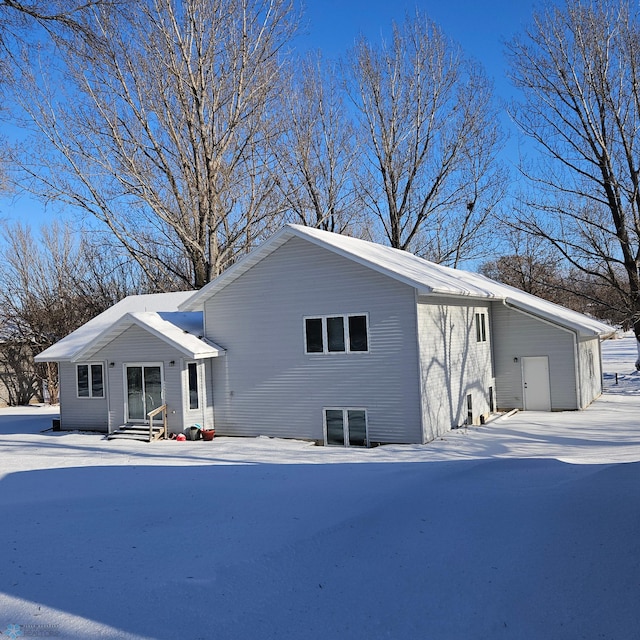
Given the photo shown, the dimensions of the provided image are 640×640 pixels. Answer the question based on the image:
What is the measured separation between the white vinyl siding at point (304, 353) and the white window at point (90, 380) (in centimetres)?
398

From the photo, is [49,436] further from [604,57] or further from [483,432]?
[604,57]

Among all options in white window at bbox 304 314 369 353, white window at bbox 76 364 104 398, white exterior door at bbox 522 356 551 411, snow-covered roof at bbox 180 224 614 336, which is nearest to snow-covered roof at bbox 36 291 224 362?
white window at bbox 76 364 104 398

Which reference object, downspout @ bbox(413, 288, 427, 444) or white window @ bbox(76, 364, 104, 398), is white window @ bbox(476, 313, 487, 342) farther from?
white window @ bbox(76, 364, 104, 398)

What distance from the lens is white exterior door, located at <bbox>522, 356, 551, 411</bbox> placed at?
20.8 meters

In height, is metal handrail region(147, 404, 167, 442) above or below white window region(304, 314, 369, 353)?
below

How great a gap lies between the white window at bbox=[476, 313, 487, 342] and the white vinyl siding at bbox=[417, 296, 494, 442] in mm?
37

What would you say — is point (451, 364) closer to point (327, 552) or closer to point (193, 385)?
point (193, 385)

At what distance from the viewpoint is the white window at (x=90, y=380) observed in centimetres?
1927

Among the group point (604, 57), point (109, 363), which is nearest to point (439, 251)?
point (604, 57)

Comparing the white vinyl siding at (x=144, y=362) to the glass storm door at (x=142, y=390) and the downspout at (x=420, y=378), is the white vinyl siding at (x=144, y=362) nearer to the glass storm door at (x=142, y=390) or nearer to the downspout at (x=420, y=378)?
the glass storm door at (x=142, y=390)

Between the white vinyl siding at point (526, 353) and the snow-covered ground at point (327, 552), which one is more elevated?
the white vinyl siding at point (526, 353)

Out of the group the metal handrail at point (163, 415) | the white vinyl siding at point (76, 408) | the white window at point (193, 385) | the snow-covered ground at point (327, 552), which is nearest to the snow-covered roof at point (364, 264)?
the white window at point (193, 385)

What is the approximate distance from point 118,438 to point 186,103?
47.6 feet

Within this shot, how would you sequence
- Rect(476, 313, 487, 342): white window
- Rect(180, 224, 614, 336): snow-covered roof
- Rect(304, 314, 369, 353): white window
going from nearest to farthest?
Rect(180, 224, 614, 336): snow-covered roof
Rect(304, 314, 369, 353): white window
Rect(476, 313, 487, 342): white window
